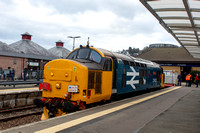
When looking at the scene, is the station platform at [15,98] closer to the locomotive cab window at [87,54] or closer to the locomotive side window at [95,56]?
the locomotive cab window at [87,54]

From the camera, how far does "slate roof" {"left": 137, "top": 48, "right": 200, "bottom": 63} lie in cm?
3981

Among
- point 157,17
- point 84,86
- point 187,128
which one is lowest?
point 187,128

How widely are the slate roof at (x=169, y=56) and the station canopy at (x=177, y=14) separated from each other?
89.9 feet

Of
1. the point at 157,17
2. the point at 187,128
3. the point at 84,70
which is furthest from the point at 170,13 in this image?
the point at 187,128

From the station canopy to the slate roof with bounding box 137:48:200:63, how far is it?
1078 inches

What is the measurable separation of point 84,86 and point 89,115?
1.16 meters

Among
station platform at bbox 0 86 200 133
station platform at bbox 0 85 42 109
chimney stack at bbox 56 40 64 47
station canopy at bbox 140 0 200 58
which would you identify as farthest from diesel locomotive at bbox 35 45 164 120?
chimney stack at bbox 56 40 64 47

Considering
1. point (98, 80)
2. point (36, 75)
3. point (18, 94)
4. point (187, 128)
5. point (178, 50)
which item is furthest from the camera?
point (178, 50)

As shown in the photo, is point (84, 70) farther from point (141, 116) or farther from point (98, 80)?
point (141, 116)

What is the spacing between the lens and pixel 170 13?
10.4 metres

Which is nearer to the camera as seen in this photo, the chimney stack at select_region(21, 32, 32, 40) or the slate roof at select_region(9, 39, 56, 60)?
the slate roof at select_region(9, 39, 56, 60)

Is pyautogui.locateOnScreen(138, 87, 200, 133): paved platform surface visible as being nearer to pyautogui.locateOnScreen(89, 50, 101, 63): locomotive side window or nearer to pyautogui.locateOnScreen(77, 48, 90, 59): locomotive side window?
pyautogui.locateOnScreen(89, 50, 101, 63): locomotive side window

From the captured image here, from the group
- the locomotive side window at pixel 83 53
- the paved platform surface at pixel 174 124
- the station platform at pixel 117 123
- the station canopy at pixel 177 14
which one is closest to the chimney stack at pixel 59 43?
the station canopy at pixel 177 14

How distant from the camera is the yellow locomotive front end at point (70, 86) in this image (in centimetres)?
789
